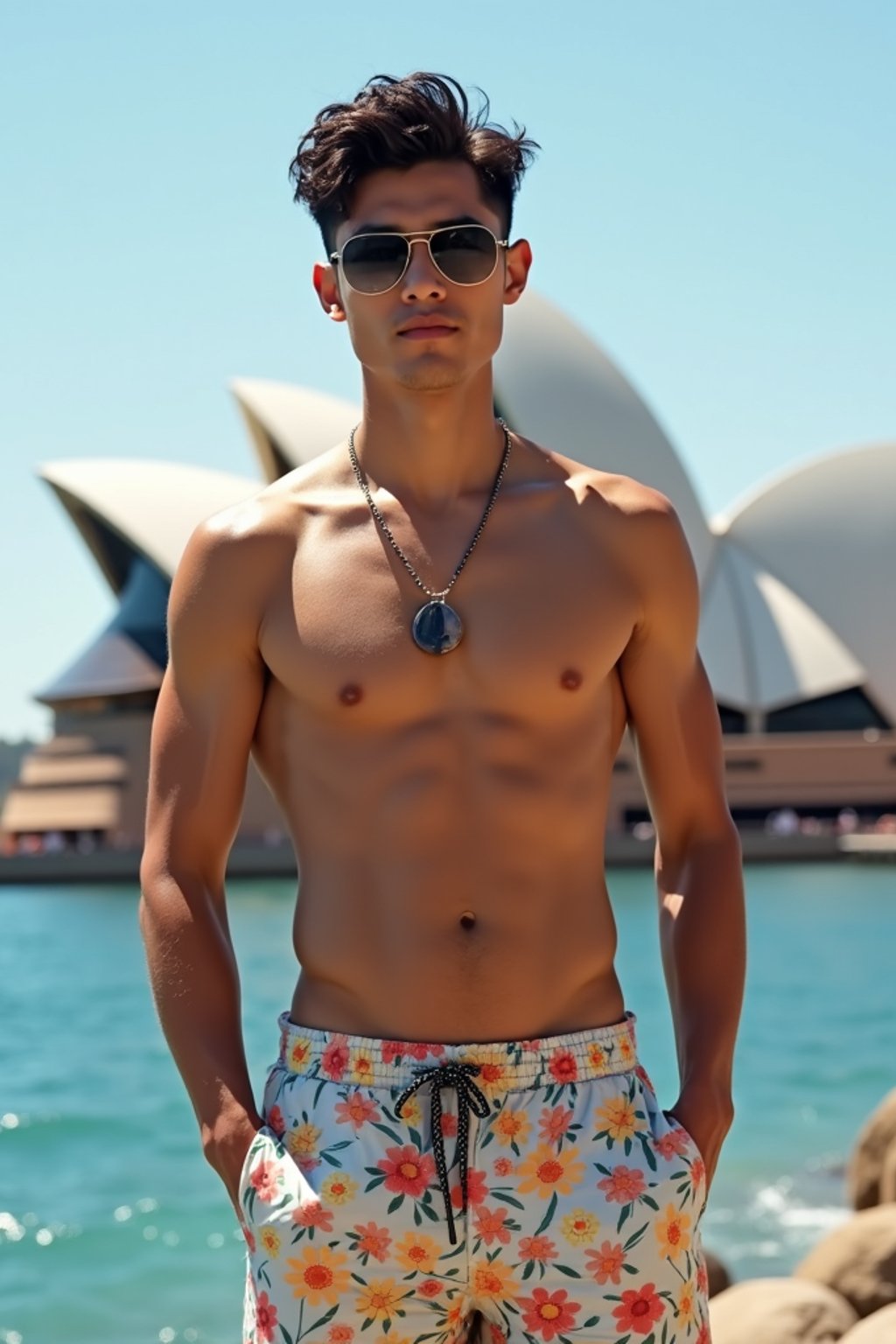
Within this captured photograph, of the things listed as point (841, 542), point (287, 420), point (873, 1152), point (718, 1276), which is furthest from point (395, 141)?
point (841, 542)

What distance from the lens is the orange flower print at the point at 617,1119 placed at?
5.23 ft

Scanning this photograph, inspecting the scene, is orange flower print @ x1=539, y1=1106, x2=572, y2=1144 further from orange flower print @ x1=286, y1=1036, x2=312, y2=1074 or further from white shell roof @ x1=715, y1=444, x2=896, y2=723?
white shell roof @ x1=715, y1=444, x2=896, y2=723

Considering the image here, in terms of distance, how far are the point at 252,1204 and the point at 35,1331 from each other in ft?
16.7

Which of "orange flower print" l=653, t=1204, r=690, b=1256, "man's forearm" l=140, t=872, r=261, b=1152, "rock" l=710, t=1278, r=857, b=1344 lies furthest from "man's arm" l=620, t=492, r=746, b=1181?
"rock" l=710, t=1278, r=857, b=1344

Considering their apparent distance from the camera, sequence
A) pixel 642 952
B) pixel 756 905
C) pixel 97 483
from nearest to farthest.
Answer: pixel 642 952
pixel 756 905
pixel 97 483

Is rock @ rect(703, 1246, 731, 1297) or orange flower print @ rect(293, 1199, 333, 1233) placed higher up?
orange flower print @ rect(293, 1199, 333, 1233)

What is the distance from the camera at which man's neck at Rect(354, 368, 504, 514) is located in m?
1.75

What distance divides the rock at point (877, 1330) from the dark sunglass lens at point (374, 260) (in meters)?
2.22

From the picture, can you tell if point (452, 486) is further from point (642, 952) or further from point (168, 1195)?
point (642, 952)

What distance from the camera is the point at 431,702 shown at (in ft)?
5.51

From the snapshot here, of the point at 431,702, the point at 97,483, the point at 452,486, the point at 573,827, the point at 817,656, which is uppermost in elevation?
the point at 97,483

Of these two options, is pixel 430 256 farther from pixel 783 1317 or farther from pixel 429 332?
pixel 783 1317

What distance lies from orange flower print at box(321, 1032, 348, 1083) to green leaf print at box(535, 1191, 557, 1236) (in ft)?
0.69

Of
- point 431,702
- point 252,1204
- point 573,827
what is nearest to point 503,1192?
point 252,1204
